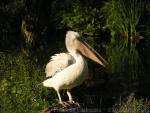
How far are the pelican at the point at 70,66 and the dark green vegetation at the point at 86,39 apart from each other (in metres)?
0.65

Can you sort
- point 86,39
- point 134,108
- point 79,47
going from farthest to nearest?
point 86,39
point 79,47
point 134,108

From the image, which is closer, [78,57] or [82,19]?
[78,57]

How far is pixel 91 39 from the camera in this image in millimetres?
20938

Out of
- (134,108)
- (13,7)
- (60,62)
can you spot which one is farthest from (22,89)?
(13,7)

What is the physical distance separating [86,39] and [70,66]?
3.20 m

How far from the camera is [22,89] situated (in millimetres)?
8625

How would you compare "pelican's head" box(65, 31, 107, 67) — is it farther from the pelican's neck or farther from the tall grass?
the tall grass

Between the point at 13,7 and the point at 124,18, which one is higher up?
the point at 13,7

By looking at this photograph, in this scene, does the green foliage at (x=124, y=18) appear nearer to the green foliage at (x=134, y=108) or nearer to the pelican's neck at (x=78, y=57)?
the green foliage at (x=134, y=108)

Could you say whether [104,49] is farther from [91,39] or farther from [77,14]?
[77,14]

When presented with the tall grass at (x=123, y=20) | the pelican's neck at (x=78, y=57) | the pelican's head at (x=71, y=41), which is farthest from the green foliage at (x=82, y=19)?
the pelican's neck at (x=78, y=57)

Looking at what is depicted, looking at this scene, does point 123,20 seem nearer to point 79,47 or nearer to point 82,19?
point 82,19

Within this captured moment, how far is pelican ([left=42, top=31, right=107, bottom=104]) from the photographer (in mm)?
7668

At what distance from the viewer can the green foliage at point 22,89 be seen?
837cm
